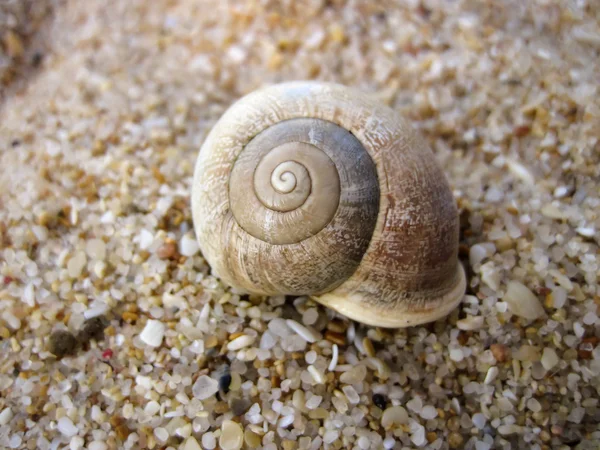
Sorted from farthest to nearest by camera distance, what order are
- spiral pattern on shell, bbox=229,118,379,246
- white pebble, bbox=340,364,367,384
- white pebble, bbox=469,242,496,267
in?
white pebble, bbox=469,242,496,267, white pebble, bbox=340,364,367,384, spiral pattern on shell, bbox=229,118,379,246

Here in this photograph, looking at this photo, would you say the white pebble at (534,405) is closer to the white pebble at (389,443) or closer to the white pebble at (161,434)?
the white pebble at (389,443)

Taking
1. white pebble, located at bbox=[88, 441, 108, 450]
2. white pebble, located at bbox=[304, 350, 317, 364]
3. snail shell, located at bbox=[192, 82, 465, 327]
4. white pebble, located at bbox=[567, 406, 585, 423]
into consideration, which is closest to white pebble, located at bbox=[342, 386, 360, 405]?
white pebble, located at bbox=[304, 350, 317, 364]

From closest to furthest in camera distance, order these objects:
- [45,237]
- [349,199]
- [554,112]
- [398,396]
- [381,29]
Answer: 1. [349,199]
2. [398,396]
3. [45,237]
4. [554,112]
5. [381,29]

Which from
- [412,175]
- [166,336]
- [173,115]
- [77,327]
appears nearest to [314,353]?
[166,336]

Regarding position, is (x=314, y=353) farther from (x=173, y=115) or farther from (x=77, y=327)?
(x=173, y=115)

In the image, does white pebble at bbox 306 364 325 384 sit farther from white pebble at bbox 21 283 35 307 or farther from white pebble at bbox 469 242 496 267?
white pebble at bbox 21 283 35 307

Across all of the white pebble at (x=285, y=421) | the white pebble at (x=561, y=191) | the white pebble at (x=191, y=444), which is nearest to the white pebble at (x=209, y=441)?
the white pebble at (x=191, y=444)
